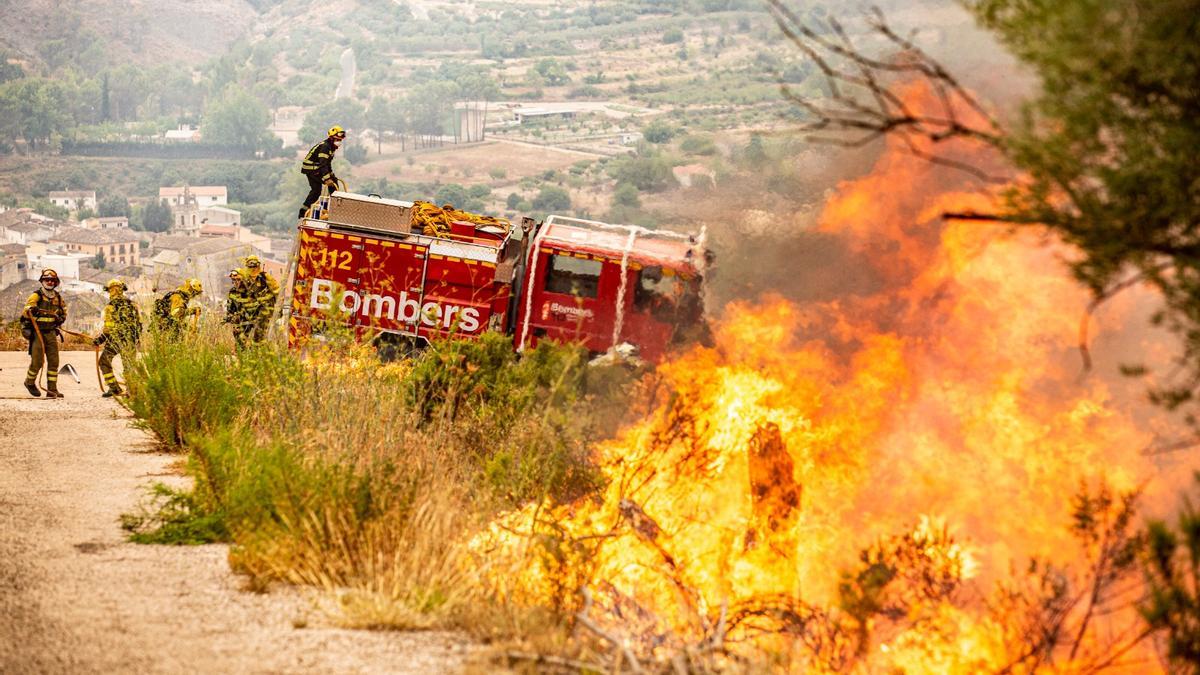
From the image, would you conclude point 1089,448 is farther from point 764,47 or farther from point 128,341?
point 764,47

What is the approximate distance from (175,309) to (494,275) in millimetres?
5118

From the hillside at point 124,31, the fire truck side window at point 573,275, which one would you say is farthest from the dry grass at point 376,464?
the hillside at point 124,31

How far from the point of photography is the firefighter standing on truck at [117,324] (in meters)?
16.4

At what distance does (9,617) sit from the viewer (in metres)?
7.09

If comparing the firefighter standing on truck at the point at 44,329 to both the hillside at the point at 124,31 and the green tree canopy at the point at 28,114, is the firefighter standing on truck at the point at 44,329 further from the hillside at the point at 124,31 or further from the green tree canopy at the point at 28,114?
the hillside at the point at 124,31

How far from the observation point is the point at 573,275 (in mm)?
19078

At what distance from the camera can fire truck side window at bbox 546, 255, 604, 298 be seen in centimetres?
1892

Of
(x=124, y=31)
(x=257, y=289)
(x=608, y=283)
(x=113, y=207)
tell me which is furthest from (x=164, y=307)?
(x=124, y=31)

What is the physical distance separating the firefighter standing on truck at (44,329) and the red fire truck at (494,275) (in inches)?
124

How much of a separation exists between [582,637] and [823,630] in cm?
211

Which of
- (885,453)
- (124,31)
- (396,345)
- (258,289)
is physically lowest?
(396,345)

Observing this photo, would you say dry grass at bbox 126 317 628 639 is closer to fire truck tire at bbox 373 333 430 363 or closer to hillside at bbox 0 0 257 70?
fire truck tire at bbox 373 333 430 363

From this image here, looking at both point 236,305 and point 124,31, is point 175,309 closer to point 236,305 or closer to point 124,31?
point 236,305

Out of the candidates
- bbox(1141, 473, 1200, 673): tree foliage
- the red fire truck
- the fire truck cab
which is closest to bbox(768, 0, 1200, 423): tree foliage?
bbox(1141, 473, 1200, 673): tree foliage
